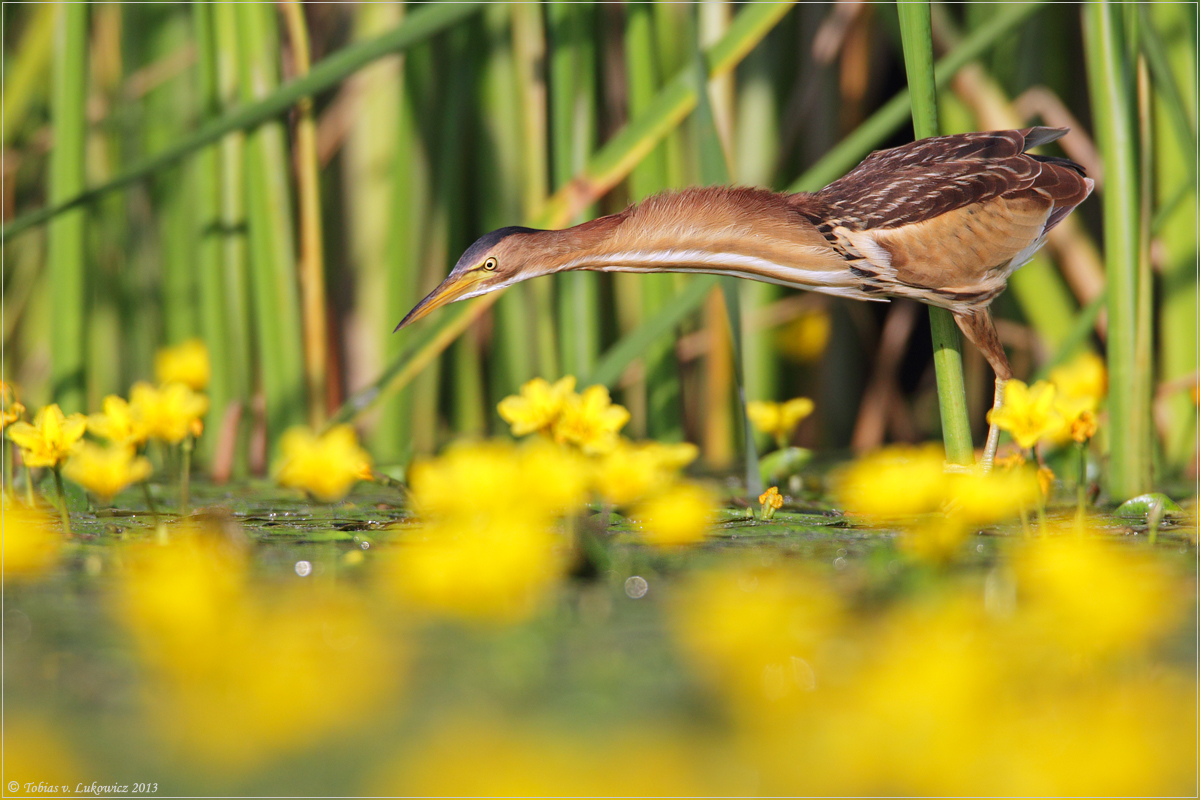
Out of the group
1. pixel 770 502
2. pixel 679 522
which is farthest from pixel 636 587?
pixel 770 502

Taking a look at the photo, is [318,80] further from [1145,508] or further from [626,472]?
[1145,508]

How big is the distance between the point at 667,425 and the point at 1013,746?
6.57ft

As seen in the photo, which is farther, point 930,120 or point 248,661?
point 930,120

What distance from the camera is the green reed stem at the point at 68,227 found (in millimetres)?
2604

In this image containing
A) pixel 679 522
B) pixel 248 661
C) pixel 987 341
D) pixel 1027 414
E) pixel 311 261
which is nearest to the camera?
pixel 248 661

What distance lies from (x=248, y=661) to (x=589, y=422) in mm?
814

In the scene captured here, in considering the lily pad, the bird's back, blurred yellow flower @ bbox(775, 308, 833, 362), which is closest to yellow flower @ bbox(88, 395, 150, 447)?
the bird's back

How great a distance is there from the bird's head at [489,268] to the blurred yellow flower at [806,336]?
4.51 ft

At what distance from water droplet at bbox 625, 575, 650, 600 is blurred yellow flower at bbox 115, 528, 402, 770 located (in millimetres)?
361

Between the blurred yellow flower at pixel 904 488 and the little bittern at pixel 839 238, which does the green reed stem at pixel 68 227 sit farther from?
the blurred yellow flower at pixel 904 488

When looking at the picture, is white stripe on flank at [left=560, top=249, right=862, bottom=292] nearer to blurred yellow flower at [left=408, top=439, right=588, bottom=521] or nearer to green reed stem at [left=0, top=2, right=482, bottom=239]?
green reed stem at [left=0, top=2, right=482, bottom=239]

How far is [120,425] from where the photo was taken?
1880 millimetres

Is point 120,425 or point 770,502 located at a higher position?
point 120,425

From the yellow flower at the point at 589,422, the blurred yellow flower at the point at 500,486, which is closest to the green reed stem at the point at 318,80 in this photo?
the yellow flower at the point at 589,422
